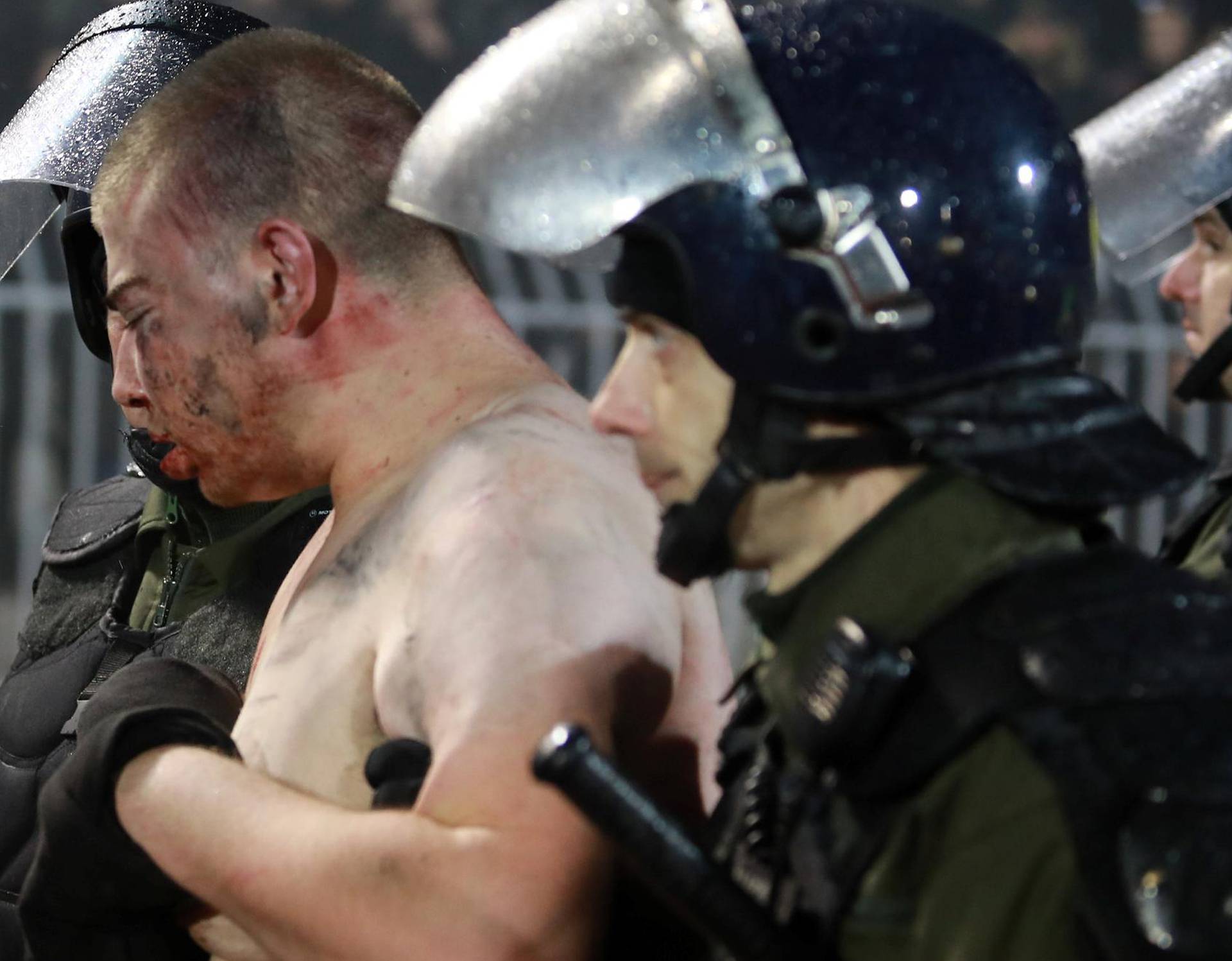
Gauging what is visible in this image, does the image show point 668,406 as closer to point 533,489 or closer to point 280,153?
point 533,489

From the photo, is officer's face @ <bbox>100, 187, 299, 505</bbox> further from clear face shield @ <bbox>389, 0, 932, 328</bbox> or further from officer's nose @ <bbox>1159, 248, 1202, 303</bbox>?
officer's nose @ <bbox>1159, 248, 1202, 303</bbox>

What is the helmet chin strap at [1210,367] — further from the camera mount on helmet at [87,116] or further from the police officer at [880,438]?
the camera mount on helmet at [87,116]

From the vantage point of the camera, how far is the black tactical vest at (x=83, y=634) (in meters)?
2.38

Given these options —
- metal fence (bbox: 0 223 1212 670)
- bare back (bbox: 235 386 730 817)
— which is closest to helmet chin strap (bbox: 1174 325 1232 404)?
bare back (bbox: 235 386 730 817)

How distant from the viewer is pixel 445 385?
1.87m

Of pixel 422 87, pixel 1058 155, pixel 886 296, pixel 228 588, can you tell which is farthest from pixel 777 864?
pixel 422 87

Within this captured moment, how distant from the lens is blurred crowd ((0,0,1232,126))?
20.8 feet

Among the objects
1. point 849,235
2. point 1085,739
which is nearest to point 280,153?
point 849,235

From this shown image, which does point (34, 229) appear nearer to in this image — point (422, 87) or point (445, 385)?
point (445, 385)

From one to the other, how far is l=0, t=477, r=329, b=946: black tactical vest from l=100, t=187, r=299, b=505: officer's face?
0.40m

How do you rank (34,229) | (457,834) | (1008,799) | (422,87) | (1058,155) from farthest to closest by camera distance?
1. (422,87)
2. (34,229)
3. (457,834)
4. (1058,155)
5. (1008,799)

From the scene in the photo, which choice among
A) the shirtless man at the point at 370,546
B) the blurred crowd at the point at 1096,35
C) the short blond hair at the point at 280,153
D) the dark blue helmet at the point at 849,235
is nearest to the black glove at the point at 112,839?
the shirtless man at the point at 370,546

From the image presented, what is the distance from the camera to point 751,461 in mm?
1320

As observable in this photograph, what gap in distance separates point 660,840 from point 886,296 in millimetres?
415
